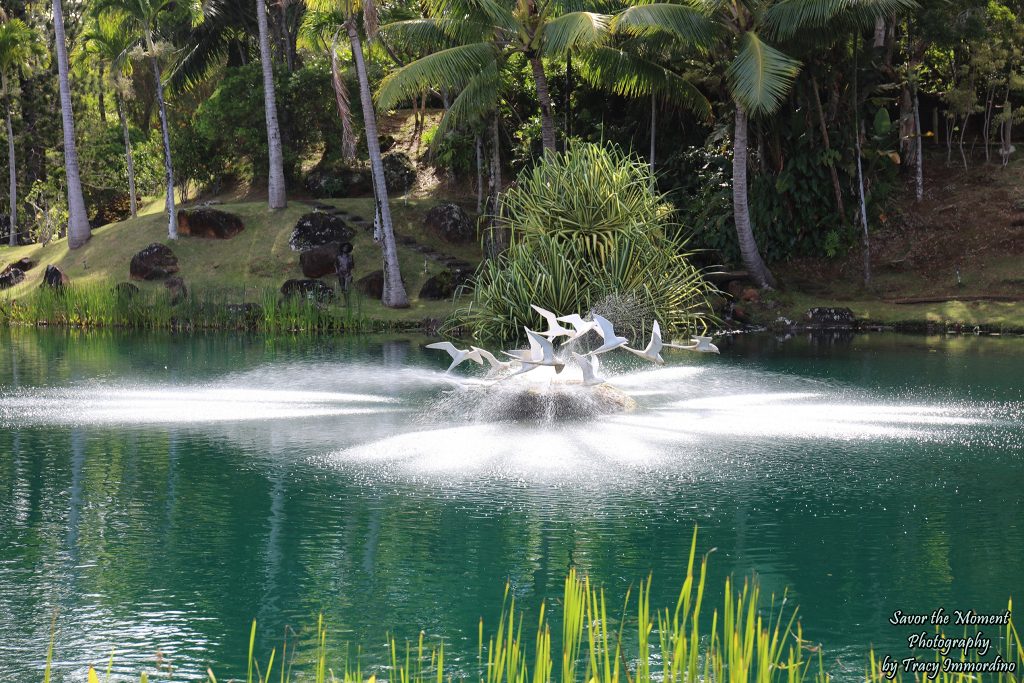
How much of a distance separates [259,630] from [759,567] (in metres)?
3.84

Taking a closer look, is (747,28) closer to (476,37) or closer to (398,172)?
(476,37)

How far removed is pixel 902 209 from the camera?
111 ft

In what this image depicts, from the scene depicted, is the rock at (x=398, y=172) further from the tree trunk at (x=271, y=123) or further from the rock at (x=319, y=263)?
the rock at (x=319, y=263)

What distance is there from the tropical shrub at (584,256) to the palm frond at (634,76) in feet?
33.3

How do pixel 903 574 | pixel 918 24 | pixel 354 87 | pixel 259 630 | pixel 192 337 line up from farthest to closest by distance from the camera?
pixel 354 87
pixel 918 24
pixel 192 337
pixel 903 574
pixel 259 630

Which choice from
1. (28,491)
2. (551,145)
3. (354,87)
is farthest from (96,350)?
(354,87)

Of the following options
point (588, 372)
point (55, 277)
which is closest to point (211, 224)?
point (55, 277)

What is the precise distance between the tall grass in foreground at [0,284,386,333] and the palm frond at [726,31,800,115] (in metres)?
10.9

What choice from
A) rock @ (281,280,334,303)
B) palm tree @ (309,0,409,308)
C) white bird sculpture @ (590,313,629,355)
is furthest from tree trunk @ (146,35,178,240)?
white bird sculpture @ (590,313,629,355)

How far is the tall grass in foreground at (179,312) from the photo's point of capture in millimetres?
29078

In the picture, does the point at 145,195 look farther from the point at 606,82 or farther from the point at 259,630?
the point at 259,630

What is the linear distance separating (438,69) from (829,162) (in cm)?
1103

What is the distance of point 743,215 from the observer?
95.8 ft

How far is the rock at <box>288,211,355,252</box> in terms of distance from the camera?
111 ft
